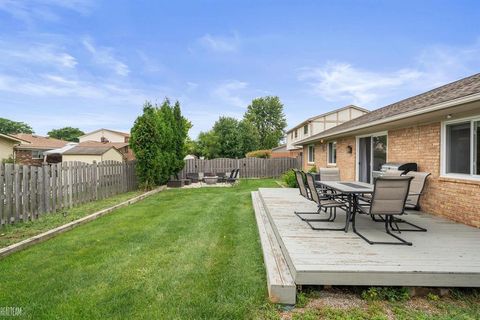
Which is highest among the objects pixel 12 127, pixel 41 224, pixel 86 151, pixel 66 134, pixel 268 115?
pixel 268 115

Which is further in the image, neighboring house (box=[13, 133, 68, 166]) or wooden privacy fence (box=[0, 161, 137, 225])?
neighboring house (box=[13, 133, 68, 166])

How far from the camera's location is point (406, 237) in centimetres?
442

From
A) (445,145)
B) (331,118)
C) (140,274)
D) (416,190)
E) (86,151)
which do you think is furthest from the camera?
(331,118)

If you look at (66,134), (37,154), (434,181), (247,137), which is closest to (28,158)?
(37,154)

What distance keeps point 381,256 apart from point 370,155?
6.68 metres

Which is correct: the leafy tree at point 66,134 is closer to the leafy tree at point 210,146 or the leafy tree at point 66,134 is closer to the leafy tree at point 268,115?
the leafy tree at point 268,115

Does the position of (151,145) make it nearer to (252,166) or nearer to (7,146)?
(252,166)

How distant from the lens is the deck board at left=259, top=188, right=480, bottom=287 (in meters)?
3.06

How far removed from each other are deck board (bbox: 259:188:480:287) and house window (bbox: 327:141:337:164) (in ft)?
25.4

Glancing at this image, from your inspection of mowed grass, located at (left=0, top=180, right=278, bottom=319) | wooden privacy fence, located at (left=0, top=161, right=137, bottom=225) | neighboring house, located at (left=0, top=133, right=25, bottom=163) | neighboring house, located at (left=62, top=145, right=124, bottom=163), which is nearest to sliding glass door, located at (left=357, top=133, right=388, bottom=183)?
mowed grass, located at (left=0, top=180, right=278, bottom=319)

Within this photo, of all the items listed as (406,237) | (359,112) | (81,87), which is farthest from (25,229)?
(359,112)

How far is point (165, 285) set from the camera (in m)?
3.36

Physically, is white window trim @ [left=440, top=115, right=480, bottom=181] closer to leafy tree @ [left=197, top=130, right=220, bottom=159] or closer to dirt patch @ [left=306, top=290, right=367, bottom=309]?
dirt patch @ [left=306, top=290, right=367, bottom=309]

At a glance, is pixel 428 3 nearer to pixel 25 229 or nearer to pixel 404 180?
pixel 404 180
